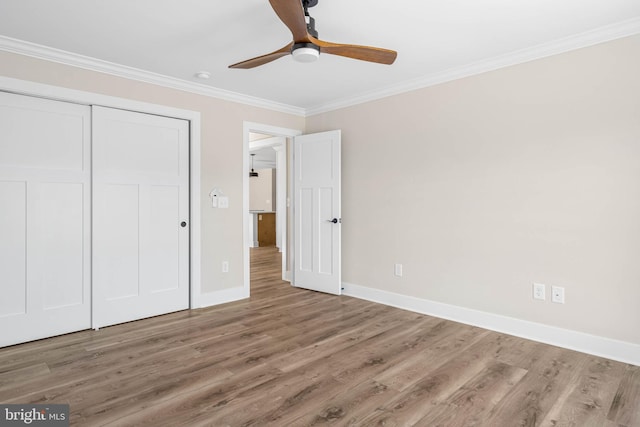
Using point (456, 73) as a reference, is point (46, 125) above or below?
below

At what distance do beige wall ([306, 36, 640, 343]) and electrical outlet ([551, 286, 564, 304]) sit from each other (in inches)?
2.0

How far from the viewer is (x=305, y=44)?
2.25 metres

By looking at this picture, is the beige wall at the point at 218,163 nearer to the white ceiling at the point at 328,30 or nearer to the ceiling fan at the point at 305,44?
the white ceiling at the point at 328,30

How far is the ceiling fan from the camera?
1.91 m

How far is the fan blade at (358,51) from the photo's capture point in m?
2.29

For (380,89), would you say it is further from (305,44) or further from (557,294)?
(557,294)

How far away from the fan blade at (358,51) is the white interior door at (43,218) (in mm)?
2394

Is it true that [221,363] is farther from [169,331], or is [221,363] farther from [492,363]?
[492,363]

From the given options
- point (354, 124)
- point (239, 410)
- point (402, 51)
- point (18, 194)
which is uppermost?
point (402, 51)

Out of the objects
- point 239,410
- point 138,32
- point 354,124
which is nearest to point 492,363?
point 239,410

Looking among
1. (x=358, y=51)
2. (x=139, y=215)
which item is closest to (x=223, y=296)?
(x=139, y=215)

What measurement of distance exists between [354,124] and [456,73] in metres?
1.35

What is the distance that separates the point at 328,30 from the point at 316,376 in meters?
2.49

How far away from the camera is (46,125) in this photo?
124 inches
